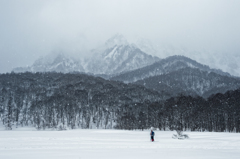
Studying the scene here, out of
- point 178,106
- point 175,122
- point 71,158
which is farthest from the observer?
point 178,106

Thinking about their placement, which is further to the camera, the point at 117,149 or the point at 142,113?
the point at 142,113

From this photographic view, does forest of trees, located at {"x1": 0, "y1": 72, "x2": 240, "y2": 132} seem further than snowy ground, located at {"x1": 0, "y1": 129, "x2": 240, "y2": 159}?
Yes

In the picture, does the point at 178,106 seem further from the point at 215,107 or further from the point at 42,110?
the point at 42,110

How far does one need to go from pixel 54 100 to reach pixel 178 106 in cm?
11810

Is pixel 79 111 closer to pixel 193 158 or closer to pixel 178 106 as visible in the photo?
pixel 178 106

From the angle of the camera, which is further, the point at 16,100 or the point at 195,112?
the point at 16,100

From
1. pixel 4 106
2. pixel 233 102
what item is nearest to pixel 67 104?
A: pixel 4 106

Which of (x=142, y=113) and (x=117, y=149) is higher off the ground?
(x=117, y=149)

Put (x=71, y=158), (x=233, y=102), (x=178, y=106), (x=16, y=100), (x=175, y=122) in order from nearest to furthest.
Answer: (x=71, y=158)
(x=233, y=102)
(x=175, y=122)
(x=178, y=106)
(x=16, y=100)

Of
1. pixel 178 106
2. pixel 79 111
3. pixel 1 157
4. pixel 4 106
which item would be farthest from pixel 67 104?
pixel 1 157

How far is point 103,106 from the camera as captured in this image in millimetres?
184500

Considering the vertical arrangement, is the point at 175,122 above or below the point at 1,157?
below

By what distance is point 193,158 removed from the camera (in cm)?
2075

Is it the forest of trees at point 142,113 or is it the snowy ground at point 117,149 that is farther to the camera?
the forest of trees at point 142,113
